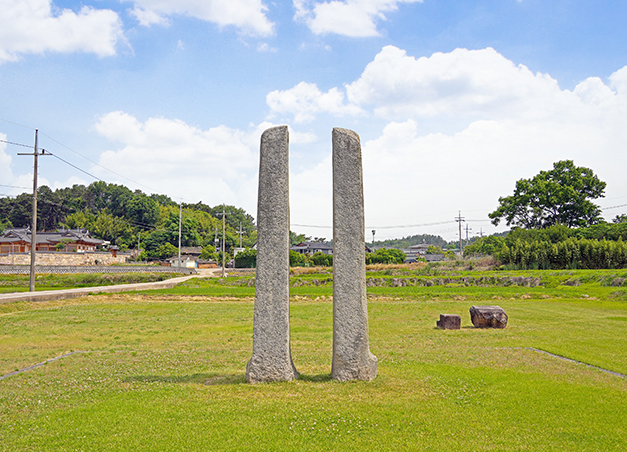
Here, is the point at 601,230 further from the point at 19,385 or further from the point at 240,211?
the point at 240,211

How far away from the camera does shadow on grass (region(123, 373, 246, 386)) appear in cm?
824

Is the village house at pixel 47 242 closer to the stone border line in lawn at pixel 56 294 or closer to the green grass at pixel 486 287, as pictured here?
the green grass at pixel 486 287

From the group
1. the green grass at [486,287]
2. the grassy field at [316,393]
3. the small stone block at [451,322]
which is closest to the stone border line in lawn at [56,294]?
the green grass at [486,287]

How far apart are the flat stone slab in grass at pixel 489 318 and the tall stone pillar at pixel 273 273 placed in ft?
33.1

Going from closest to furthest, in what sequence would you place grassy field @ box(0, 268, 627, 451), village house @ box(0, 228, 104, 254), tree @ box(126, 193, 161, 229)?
1. grassy field @ box(0, 268, 627, 451)
2. village house @ box(0, 228, 104, 254)
3. tree @ box(126, 193, 161, 229)

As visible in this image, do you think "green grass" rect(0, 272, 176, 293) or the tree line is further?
the tree line

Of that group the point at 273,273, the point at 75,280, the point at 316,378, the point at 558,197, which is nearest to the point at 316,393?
the point at 316,378

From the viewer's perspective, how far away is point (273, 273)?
8.32 m

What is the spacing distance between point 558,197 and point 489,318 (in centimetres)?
5751

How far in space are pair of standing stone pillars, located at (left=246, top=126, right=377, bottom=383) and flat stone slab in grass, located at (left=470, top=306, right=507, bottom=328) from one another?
9.22 meters

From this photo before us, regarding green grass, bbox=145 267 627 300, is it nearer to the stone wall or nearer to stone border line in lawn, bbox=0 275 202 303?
stone border line in lawn, bbox=0 275 202 303

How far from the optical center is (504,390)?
24.8 feet

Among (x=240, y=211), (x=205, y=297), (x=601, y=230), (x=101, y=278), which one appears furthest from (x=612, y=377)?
(x=240, y=211)

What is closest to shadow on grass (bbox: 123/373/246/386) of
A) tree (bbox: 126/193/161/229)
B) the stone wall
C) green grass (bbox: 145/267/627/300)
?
green grass (bbox: 145/267/627/300)
